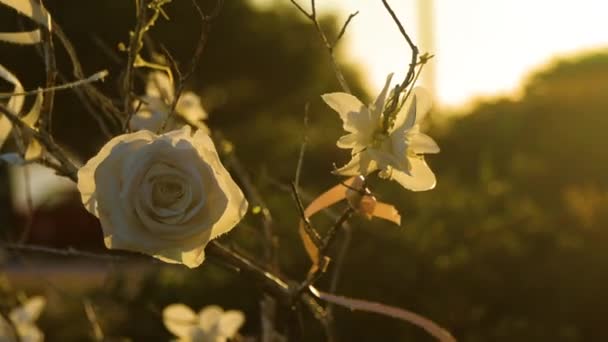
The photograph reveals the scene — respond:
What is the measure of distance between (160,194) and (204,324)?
2.95 ft

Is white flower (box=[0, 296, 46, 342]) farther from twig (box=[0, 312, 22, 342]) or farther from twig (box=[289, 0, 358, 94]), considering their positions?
twig (box=[289, 0, 358, 94])

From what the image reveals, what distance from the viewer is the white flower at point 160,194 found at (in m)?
1.30

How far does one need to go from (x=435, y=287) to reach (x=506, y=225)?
66cm

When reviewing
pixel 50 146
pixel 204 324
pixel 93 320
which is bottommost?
pixel 93 320

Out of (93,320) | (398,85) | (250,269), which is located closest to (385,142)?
(398,85)

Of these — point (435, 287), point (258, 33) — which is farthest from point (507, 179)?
point (258, 33)

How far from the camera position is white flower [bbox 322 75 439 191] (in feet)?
4.65

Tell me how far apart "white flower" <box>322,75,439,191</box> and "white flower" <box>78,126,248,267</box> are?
0.65 ft

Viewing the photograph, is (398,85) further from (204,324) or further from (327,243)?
(204,324)

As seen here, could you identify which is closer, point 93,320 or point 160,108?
point 160,108

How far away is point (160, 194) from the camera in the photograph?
1.32m

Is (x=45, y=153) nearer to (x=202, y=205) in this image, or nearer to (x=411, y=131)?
(x=202, y=205)

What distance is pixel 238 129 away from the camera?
882 inches

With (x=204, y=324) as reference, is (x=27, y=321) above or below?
below
